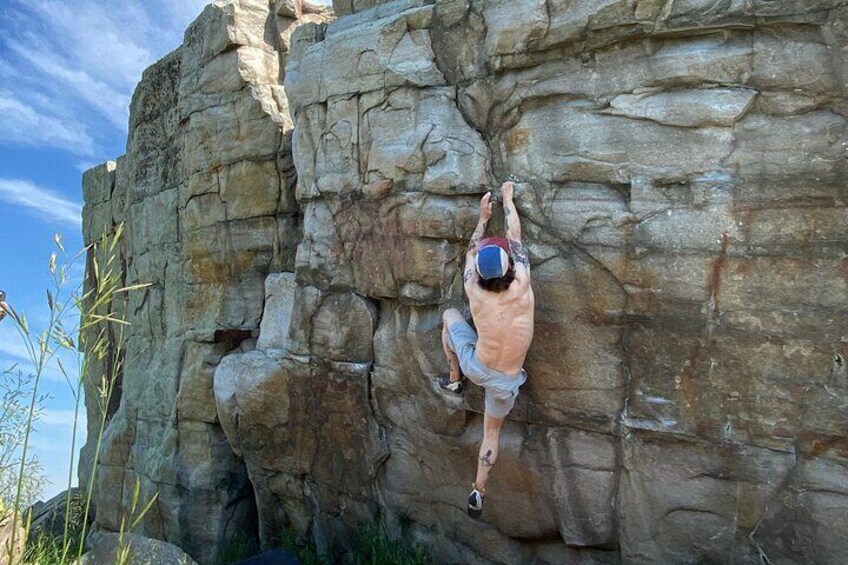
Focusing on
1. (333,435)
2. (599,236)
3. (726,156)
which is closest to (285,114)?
(333,435)

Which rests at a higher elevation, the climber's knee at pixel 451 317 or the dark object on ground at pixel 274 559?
the climber's knee at pixel 451 317

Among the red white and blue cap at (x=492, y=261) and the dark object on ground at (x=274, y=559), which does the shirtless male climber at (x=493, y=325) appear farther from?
the dark object on ground at (x=274, y=559)

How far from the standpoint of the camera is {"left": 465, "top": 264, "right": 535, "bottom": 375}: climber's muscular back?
186 inches

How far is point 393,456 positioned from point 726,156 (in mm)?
3329

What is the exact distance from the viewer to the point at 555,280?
197 inches

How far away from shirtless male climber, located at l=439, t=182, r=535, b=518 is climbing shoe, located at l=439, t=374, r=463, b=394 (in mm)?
189

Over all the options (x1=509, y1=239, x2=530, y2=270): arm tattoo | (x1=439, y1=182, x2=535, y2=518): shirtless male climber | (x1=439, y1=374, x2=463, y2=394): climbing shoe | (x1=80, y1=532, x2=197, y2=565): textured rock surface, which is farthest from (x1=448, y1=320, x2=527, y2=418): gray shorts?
(x1=80, y1=532, x2=197, y2=565): textured rock surface

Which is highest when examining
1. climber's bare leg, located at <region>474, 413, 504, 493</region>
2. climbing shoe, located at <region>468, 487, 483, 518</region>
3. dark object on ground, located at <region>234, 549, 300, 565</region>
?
climber's bare leg, located at <region>474, 413, 504, 493</region>

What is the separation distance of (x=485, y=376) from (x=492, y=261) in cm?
79

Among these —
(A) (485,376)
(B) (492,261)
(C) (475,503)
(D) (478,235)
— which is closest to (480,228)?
(D) (478,235)

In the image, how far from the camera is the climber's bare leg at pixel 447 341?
5215 mm

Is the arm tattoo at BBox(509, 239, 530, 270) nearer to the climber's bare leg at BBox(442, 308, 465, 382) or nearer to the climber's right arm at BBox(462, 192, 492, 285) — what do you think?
the climber's right arm at BBox(462, 192, 492, 285)

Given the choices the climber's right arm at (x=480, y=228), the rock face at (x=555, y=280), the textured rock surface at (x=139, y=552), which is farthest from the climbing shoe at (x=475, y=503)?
the textured rock surface at (x=139, y=552)

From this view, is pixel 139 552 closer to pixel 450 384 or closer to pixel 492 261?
pixel 450 384
